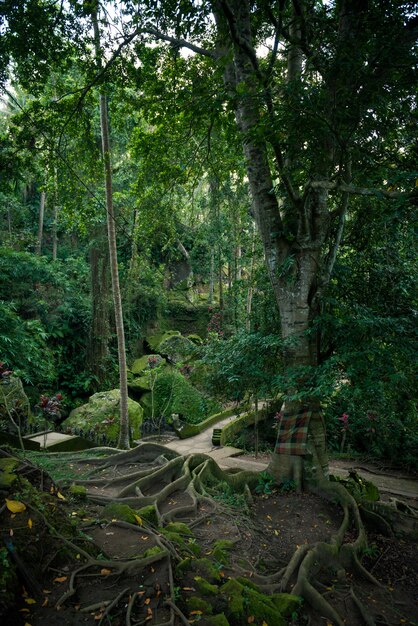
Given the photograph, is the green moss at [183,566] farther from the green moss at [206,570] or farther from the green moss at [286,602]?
the green moss at [286,602]

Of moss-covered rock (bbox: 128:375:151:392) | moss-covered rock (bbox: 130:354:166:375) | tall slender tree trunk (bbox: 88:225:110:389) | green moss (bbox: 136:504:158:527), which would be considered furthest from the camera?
moss-covered rock (bbox: 130:354:166:375)

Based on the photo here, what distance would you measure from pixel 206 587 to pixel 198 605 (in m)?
0.25

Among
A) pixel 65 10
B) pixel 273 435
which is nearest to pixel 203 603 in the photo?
pixel 65 10

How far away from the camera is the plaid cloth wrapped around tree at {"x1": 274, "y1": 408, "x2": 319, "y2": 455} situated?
5484 mm

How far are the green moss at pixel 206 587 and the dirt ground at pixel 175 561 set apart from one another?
0.8 inches

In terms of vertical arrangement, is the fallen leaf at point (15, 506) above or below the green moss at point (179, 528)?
above

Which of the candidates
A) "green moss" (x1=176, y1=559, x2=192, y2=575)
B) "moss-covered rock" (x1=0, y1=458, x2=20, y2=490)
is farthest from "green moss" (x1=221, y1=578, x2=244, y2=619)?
"moss-covered rock" (x1=0, y1=458, x2=20, y2=490)

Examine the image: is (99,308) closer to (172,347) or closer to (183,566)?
(172,347)

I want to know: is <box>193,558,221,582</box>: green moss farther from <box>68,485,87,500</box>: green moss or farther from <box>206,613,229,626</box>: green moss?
<box>68,485,87,500</box>: green moss

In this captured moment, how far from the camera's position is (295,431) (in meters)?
5.54

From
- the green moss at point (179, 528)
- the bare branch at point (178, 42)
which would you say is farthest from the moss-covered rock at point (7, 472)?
the bare branch at point (178, 42)

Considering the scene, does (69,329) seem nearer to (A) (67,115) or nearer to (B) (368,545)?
(A) (67,115)

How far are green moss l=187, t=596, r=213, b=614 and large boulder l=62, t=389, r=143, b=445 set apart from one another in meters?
6.47

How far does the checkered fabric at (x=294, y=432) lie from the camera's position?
548 centimetres
